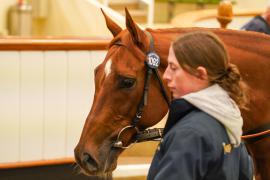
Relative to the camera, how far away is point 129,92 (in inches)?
107

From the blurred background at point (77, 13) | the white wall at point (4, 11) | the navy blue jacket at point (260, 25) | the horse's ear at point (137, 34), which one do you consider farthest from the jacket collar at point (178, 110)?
the white wall at point (4, 11)

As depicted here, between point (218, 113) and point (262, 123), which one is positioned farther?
point (262, 123)

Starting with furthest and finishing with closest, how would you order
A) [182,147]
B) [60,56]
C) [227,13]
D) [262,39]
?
[227,13], [60,56], [262,39], [182,147]

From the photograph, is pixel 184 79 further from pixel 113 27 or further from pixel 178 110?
pixel 113 27

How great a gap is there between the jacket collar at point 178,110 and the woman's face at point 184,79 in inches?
1.4

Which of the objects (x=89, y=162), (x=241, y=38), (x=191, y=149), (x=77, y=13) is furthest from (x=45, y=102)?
(x=77, y=13)

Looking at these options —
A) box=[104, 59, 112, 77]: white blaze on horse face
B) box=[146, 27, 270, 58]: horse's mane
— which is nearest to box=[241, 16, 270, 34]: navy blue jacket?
box=[146, 27, 270, 58]: horse's mane

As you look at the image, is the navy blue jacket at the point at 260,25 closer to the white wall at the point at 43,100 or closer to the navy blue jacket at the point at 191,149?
the white wall at the point at 43,100

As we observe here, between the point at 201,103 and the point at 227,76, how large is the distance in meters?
0.14

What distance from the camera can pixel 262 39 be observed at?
9.58ft

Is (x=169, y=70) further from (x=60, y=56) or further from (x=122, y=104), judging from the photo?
(x=60, y=56)

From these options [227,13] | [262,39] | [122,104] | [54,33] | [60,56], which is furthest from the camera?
[54,33]

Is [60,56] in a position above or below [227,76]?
below

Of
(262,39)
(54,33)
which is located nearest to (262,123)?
(262,39)
